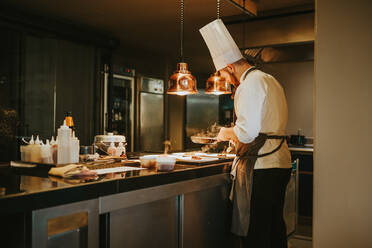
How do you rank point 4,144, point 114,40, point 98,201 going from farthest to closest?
point 114,40 < point 4,144 < point 98,201

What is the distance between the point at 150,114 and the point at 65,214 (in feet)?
17.2

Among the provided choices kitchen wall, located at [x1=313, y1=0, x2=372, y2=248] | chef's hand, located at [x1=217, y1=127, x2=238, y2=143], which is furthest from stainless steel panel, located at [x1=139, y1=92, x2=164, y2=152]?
kitchen wall, located at [x1=313, y1=0, x2=372, y2=248]

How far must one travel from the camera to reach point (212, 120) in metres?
8.80

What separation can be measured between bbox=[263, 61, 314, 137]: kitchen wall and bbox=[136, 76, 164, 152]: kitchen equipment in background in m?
2.33

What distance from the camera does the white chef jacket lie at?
2.22m

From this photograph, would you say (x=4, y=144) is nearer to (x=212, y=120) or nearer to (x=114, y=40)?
(x=114, y=40)

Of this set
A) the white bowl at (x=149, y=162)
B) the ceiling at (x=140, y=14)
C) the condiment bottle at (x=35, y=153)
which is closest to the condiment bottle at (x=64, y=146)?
the condiment bottle at (x=35, y=153)

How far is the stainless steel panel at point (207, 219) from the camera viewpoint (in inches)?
87.6

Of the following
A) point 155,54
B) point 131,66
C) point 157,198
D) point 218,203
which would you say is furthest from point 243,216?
point 155,54

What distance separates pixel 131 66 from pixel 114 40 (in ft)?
2.94

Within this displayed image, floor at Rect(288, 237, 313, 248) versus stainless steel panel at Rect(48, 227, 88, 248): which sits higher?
stainless steel panel at Rect(48, 227, 88, 248)

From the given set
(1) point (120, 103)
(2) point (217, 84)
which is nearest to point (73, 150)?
(2) point (217, 84)

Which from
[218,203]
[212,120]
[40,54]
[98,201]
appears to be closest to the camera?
[98,201]

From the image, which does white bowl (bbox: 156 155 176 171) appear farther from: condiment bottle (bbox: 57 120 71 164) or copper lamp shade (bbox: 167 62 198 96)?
copper lamp shade (bbox: 167 62 198 96)
